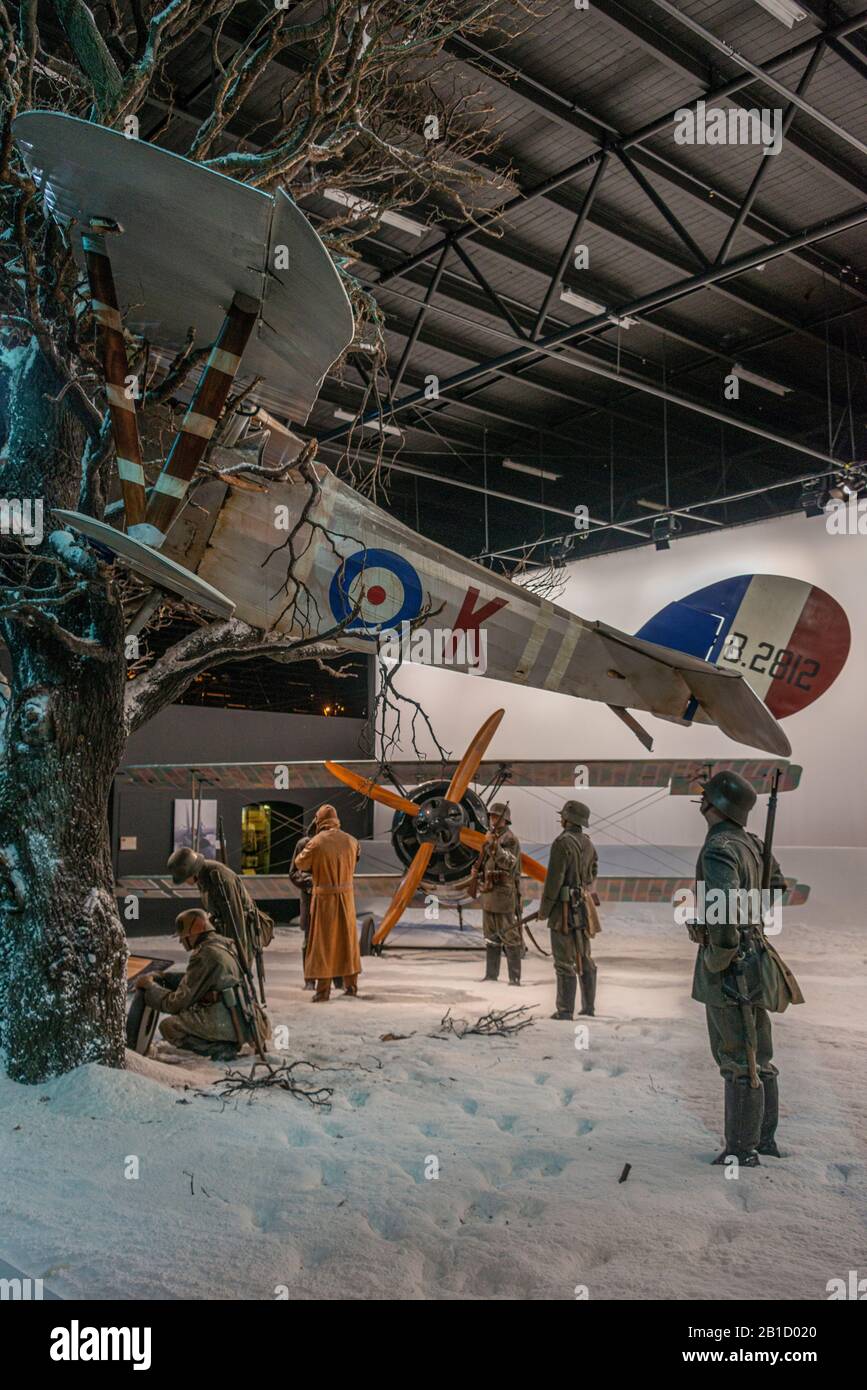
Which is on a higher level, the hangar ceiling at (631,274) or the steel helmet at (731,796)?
the hangar ceiling at (631,274)

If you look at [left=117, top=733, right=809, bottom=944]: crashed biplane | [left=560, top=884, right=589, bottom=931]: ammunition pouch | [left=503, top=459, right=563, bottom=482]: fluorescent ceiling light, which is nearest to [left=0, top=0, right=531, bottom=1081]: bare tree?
[left=560, top=884, right=589, bottom=931]: ammunition pouch

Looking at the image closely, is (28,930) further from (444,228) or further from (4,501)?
(444,228)

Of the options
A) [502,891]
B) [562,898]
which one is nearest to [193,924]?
[562,898]

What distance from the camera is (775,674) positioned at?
13.4m

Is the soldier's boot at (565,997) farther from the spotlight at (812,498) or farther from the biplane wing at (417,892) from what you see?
the spotlight at (812,498)

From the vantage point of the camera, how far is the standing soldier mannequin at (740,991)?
14.0ft

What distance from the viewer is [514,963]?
977 cm

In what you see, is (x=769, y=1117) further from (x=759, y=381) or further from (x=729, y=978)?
(x=759, y=381)

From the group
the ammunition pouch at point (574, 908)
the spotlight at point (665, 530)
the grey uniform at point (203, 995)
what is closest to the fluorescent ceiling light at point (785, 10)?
the ammunition pouch at point (574, 908)

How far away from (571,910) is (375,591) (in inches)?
156

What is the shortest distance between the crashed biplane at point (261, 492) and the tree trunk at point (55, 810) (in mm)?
1032

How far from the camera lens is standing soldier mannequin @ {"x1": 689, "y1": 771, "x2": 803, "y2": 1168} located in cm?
427
